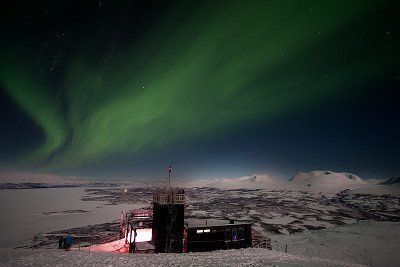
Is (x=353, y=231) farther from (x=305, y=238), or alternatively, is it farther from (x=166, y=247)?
(x=166, y=247)

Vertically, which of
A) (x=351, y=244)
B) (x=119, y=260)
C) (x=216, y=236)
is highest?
(x=119, y=260)

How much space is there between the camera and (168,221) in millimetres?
31000

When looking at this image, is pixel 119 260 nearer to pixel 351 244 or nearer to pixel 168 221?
pixel 168 221

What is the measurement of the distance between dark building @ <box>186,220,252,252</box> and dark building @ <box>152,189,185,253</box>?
1277 millimetres

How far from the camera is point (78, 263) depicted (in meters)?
17.2

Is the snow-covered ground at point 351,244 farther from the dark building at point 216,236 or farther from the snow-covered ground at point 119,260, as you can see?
the snow-covered ground at point 119,260

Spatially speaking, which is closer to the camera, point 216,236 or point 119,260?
point 119,260

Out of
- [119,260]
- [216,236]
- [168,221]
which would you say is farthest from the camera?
[216,236]

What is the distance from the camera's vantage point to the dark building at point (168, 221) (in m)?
30.4

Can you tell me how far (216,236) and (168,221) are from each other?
19.6 feet

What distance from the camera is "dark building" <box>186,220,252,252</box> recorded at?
1203 inches

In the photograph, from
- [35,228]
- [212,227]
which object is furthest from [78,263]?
[35,228]

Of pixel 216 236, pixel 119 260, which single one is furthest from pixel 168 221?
pixel 119 260

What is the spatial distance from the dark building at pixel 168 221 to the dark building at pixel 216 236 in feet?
4.19
